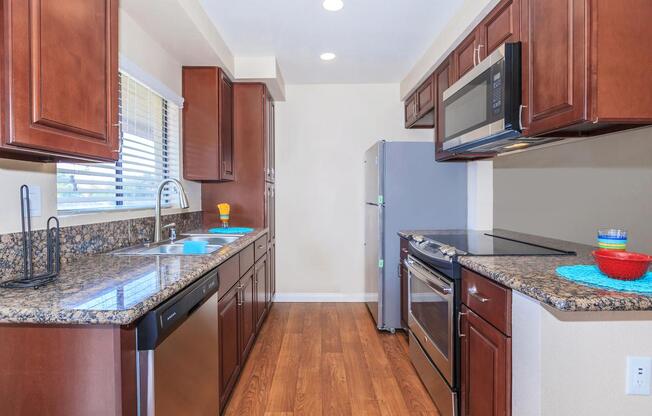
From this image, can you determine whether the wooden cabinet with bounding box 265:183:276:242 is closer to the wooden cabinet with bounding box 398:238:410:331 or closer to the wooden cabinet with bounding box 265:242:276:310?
the wooden cabinet with bounding box 265:242:276:310

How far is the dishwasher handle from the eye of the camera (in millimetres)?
1047

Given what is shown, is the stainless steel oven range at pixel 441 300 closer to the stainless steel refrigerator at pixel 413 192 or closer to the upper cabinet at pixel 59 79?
the stainless steel refrigerator at pixel 413 192

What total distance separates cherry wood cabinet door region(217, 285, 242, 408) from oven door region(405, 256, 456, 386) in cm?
115

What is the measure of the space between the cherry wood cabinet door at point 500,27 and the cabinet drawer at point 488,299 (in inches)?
47.2

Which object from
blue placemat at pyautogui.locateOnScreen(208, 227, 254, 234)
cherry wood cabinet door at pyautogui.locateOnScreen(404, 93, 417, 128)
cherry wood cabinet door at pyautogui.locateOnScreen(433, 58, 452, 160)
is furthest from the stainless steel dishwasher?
cherry wood cabinet door at pyautogui.locateOnScreen(404, 93, 417, 128)

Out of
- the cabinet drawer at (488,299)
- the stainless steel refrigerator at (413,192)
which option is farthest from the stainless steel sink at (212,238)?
the cabinet drawer at (488,299)

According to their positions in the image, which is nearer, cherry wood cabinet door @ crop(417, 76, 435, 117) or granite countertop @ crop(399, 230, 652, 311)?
granite countertop @ crop(399, 230, 652, 311)

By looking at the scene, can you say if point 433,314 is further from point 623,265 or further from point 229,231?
point 229,231

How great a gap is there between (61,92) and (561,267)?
1.89 m

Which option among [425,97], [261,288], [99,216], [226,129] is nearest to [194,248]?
[99,216]

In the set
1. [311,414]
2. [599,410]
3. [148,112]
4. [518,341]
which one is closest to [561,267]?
[518,341]

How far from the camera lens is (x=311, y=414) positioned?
1.99 meters

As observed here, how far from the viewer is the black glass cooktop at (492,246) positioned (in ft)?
5.71

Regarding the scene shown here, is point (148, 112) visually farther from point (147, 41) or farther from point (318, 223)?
point (318, 223)
